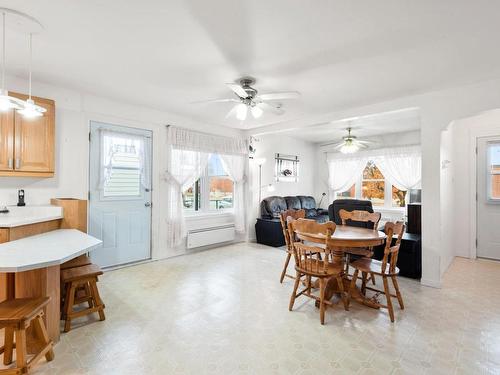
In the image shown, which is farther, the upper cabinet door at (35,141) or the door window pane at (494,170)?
the door window pane at (494,170)

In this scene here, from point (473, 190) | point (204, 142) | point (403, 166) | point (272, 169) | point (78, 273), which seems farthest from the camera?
point (272, 169)

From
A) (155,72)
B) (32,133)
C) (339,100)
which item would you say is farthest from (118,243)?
(339,100)

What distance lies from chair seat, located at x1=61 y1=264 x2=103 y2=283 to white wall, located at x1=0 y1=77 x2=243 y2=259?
1.38 meters

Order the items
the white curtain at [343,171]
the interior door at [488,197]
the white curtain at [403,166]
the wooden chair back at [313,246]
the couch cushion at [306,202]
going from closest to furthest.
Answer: the wooden chair back at [313,246]
the interior door at [488,197]
the white curtain at [403,166]
the couch cushion at [306,202]
the white curtain at [343,171]

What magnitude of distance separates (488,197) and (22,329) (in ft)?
20.9

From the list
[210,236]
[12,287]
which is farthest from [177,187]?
[12,287]

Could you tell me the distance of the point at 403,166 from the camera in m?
5.92

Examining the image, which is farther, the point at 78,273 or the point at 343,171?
the point at 343,171

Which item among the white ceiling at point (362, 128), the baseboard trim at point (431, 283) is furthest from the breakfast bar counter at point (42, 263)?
the white ceiling at point (362, 128)

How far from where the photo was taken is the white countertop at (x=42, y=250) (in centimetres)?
163

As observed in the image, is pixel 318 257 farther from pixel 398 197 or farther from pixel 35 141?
pixel 398 197

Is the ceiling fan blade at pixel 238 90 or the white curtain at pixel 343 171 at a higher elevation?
the ceiling fan blade at pixel 238 90

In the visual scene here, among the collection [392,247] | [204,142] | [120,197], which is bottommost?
[392,247]

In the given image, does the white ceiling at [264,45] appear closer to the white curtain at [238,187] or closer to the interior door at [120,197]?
the interior door at [120,197]
